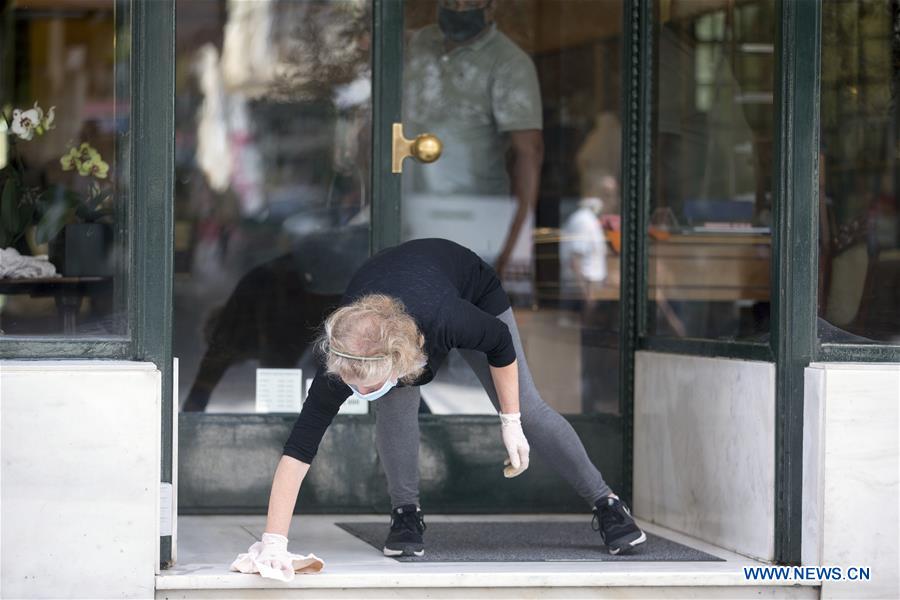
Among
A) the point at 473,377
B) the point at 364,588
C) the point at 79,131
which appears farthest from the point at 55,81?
the point at 364,588

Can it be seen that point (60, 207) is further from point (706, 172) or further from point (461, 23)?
point (706, 172)

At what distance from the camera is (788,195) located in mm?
3945

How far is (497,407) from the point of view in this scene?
12.9ft

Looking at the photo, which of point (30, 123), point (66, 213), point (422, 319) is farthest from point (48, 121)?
point (422, 319)

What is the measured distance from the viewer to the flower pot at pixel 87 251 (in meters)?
3.92

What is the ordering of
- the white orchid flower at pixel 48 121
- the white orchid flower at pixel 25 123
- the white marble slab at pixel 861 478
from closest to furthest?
the white marble slab at pixel 861 478 → the white orchid flower at pixel 25 123 → the white orchid flower at pixel 48 121

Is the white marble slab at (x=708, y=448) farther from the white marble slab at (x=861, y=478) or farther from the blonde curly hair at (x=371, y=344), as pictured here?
the blonde curly hair at (x=371, y=344)

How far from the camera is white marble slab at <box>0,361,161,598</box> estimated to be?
11.7 feet

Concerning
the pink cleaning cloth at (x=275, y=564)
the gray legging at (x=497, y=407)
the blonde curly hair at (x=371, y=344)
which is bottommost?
the pink cleaning cloth at (x=275, y=564)

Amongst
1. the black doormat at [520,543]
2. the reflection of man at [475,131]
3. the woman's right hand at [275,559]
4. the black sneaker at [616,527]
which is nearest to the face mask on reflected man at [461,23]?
the reflection of man at [475,131]

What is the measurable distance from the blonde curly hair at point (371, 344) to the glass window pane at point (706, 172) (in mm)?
1605

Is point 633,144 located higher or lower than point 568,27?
lower

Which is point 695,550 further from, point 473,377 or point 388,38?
point 388,38

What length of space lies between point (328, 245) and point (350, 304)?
58.4 inches
